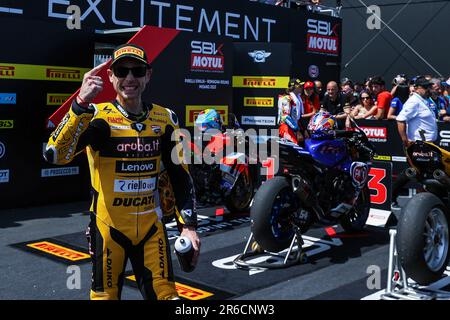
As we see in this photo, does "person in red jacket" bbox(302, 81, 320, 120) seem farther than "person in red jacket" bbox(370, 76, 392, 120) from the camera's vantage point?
Yes

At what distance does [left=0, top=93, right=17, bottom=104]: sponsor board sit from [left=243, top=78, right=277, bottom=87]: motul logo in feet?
15.8

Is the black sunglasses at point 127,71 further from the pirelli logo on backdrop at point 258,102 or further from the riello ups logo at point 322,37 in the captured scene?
the riello ups logo at point 322,37

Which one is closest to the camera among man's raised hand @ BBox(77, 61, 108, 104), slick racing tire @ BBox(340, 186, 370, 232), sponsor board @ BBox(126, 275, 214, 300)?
man's raised hand @ BBox(77, 61, 108, 104)

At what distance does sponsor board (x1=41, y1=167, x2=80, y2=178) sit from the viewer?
8781 mm

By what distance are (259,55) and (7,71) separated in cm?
508

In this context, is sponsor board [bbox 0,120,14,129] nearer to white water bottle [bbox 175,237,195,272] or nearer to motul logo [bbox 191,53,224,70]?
motul logo [bbox 191,53,224,70]

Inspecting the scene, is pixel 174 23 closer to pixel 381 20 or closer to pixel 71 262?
pixel 71 262

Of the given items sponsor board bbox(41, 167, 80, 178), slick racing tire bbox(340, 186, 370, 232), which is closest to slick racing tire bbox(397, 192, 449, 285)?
slick racing tire bbox(340, 186, 370, 232)

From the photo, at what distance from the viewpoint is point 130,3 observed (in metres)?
10.3

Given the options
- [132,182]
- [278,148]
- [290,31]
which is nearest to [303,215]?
[278,148]

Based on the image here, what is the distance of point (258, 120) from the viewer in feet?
37.8

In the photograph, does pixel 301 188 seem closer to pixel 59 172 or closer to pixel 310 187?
pixel 310 187

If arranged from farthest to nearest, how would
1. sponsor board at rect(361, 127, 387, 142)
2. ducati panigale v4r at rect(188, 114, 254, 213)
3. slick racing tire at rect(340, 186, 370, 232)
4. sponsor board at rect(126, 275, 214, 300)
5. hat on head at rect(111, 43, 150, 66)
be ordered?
sponsor board at rect(361, 127, 387, 142)
ducati panigale v4r at rect(188, 114, 254, 213)
slick racing tire at rect(340, 186, 370, 232)
sponsor board at rect(126, 275, 214, 300)
hat on head at rect(111, 43, 150, 66)

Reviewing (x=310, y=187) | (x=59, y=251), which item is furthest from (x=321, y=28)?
(x=59, y=251)
